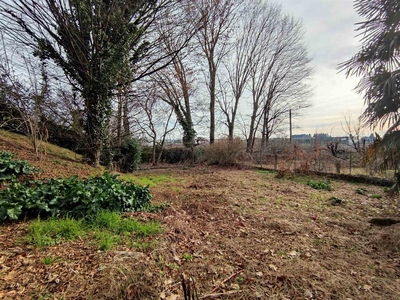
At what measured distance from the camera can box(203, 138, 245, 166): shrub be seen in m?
12.7

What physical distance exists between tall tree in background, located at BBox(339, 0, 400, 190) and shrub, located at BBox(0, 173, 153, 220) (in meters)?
4.62

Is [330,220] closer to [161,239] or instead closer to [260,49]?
[161,239]

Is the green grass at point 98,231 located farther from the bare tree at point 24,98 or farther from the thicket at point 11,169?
the bare tree at point 24,98

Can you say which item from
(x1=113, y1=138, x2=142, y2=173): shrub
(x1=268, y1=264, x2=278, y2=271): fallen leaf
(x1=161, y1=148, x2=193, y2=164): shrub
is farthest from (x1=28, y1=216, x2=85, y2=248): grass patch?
(x1=161, y1=148, x2=193, y2=164): shrub

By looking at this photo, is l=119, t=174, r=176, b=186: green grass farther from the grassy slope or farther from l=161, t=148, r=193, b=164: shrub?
l=161, t=148, r=193, b=164: shrub

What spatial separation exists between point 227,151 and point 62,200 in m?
10.6

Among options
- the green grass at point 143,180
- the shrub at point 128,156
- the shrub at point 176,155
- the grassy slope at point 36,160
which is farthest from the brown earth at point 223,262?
the shrub at point 176,155

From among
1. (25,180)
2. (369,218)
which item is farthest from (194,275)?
(369,218)

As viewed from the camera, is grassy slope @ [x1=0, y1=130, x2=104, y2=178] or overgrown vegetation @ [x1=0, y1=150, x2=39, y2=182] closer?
overgrown vegetation @ [x1=0, y1=150, x2=39, y2=182]

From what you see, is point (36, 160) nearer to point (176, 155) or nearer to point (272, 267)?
point (272, 267)

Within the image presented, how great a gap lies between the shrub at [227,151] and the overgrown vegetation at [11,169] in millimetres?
10050

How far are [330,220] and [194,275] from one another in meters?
3.36

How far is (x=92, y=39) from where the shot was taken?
5.93 metres

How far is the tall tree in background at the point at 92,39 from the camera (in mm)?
5301
